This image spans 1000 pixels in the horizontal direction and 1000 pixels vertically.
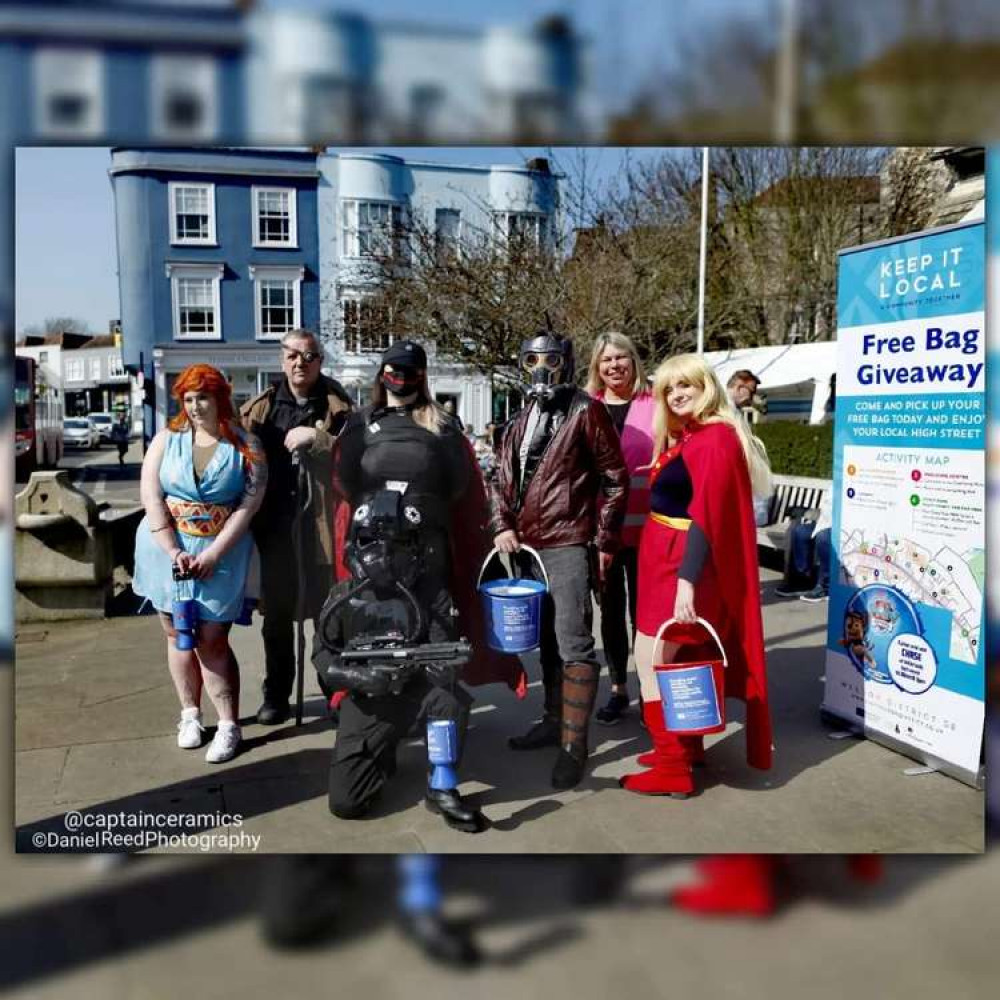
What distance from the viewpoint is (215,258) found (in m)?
3.61

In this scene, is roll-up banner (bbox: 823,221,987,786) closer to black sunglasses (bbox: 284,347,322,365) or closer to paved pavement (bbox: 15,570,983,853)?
paved pavement (bbox: 15,570,983,853)

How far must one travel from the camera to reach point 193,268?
11.9 ft

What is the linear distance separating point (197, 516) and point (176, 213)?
1198 mm

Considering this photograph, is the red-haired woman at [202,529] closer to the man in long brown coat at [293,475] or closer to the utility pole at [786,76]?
the man in long brown coat at [293,475]

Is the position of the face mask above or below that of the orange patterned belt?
above

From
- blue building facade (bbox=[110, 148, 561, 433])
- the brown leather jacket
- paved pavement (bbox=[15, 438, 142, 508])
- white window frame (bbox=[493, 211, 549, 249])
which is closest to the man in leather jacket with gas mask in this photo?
the brown leather jacket

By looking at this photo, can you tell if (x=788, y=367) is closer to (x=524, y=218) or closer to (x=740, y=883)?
(x=524, y=218)

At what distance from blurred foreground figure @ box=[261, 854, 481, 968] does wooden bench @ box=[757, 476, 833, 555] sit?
16.3ft

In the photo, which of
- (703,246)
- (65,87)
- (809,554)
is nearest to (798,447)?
(809,554)

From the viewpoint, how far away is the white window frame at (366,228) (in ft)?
12.1

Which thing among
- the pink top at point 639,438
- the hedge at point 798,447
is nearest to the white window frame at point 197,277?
the pink top at point 639,438

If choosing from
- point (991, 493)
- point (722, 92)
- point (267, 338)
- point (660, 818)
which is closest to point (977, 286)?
point (991, 493)

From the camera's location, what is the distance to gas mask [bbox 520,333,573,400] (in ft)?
12.2

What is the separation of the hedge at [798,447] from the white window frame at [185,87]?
4.62m
